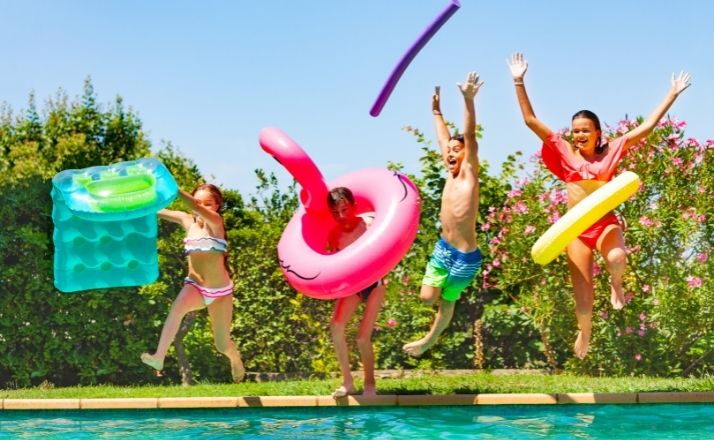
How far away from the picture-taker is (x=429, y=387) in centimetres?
902

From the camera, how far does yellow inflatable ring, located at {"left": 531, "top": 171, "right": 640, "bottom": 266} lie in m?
7.52

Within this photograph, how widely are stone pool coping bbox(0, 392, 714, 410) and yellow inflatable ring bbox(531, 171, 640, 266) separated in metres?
1.33

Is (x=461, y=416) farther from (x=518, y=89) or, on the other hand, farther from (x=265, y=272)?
(x=265, y=272)

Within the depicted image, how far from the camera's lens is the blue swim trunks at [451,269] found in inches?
308

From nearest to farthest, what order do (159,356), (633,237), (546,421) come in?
(546,421)
(159,356)
(633,237)

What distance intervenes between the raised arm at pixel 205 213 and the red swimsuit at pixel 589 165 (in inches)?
109

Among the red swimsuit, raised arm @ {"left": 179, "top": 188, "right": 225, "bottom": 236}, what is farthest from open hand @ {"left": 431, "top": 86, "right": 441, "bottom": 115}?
raised arm @ {"left": 179, "top": 188, "right": 225, "bottom": 236}

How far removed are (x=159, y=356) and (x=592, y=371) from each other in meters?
4.69

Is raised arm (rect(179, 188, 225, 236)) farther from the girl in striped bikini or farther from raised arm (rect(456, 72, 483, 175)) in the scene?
raised arm (rect(456, 72, 483, 175))

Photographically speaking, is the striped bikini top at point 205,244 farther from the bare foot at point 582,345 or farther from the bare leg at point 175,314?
the bare foot at point 582,345

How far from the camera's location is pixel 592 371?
1051cm

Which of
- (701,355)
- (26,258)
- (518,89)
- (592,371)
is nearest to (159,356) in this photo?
(26,258)

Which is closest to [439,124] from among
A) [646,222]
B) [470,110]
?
[470,110]

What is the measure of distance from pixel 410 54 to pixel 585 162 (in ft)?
5.45
